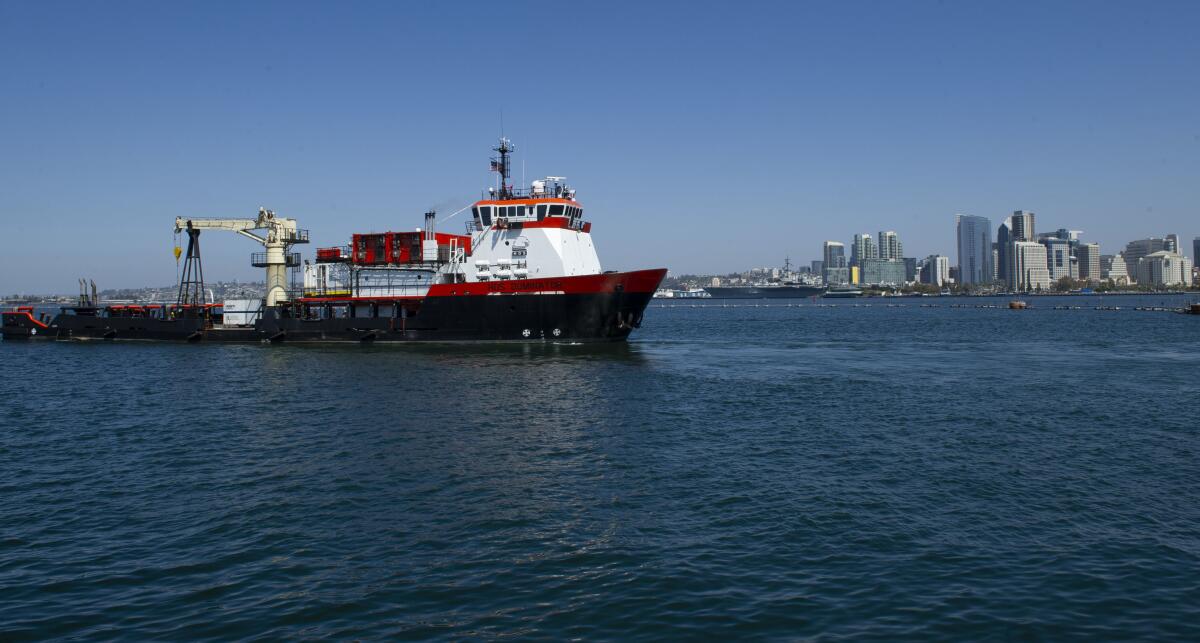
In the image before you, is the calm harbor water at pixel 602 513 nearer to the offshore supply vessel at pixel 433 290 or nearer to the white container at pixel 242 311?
the offshore supply vessel at pixel 433 290

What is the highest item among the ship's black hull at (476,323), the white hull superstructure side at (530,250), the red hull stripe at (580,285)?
the white hull superstructure side at (530,250)

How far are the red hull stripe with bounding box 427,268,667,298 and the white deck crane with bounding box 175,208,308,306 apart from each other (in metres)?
21.9

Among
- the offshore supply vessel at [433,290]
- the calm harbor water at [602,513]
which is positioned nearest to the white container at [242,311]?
the offshore supply vessel at [433,290]

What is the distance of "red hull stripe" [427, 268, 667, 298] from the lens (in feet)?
162

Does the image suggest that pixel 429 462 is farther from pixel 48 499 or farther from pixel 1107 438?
pixel 1107 438

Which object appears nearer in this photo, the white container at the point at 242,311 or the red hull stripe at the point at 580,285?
the red hull stripe at the point at 580,285

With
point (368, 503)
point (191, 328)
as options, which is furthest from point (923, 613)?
point (191, 328)

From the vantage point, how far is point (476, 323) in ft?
173

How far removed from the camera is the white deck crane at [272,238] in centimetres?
6328

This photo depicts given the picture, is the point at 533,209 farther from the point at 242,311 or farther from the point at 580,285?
the point at 242,311

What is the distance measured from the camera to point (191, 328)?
63031 millimetres

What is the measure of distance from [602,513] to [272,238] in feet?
186

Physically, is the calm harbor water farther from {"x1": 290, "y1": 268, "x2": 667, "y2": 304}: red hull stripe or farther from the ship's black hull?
the ship's black hull

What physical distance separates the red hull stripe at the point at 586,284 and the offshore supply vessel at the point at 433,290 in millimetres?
73
